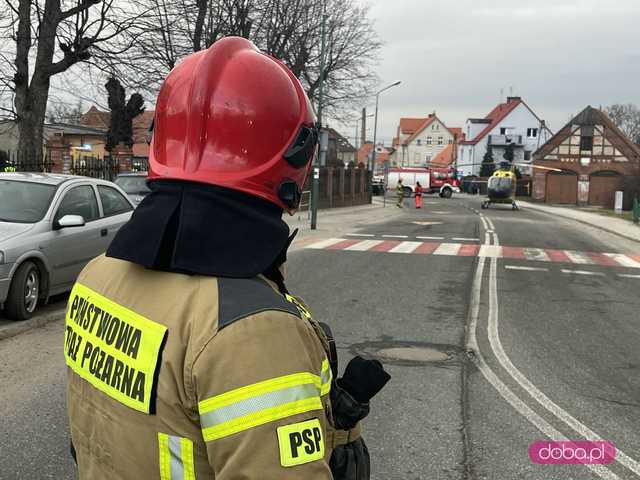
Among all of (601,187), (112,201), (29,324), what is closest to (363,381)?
(29,324)

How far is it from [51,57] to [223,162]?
15577 millimetres

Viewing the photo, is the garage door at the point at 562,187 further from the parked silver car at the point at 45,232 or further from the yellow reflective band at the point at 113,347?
the yellow reflective band at the point at 113,347

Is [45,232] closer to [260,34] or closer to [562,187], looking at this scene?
[260,34]

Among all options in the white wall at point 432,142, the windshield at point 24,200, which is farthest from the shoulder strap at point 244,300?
the white wall at point 432,142

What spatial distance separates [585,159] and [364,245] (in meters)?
44.6

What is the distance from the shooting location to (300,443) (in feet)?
3.70

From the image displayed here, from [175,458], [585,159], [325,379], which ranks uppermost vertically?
[585,159]

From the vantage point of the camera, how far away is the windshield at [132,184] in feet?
51.9

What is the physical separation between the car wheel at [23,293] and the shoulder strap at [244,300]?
6297mm

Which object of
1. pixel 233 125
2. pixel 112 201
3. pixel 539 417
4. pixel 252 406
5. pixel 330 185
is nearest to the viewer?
pixel 252 406

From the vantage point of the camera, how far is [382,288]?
32.6ft

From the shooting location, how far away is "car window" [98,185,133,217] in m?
8.74

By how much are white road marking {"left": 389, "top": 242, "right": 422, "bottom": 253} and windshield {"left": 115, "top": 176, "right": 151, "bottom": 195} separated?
20.9ft

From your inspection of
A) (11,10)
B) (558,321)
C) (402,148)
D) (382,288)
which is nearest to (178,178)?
(558,321)
